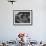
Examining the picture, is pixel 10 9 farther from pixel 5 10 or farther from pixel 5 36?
pixel 5 36

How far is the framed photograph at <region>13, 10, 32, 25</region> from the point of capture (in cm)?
482

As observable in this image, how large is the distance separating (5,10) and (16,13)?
418 millimetres

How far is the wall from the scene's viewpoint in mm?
4801

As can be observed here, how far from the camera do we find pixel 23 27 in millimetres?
4844

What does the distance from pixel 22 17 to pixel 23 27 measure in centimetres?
37

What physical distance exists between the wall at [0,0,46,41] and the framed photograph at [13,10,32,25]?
130mm

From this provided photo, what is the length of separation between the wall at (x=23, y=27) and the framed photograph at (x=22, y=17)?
130mm

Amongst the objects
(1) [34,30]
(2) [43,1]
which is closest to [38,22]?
(1) [34,30]

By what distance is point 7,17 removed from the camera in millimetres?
4863

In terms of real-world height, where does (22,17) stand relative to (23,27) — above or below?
above

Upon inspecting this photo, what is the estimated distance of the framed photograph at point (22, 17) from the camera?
482cm

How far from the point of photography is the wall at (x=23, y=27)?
4801 mm

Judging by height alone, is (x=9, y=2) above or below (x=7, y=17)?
above

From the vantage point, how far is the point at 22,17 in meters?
4.86
